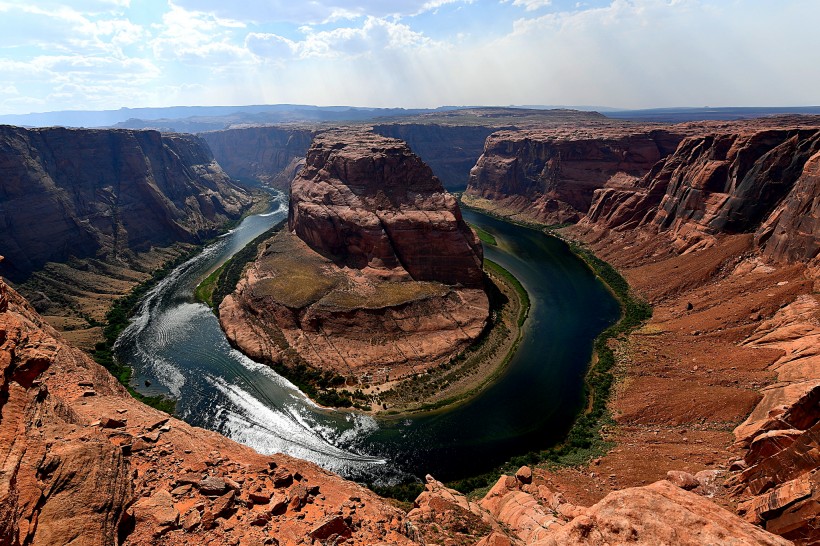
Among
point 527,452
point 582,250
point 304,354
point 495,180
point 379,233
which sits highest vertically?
point 495,180

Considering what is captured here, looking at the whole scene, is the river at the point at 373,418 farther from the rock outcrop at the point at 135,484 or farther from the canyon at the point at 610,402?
the rock outcrop at the point at 135,484

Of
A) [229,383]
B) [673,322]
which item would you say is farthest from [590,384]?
[229,383]

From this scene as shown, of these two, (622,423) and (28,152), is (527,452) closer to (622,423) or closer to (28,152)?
(622,423)

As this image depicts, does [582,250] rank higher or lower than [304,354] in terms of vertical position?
higher

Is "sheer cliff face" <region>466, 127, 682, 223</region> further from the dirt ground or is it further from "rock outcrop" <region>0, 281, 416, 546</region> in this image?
"rock outcrop" <region>0, 281, 416, 546</region>

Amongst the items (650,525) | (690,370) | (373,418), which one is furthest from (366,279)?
(650,525)

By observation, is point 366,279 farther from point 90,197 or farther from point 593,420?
point 90,197

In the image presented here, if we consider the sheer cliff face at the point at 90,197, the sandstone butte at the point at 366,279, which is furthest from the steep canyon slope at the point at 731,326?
the sheer cliff face at the point at 90,197
